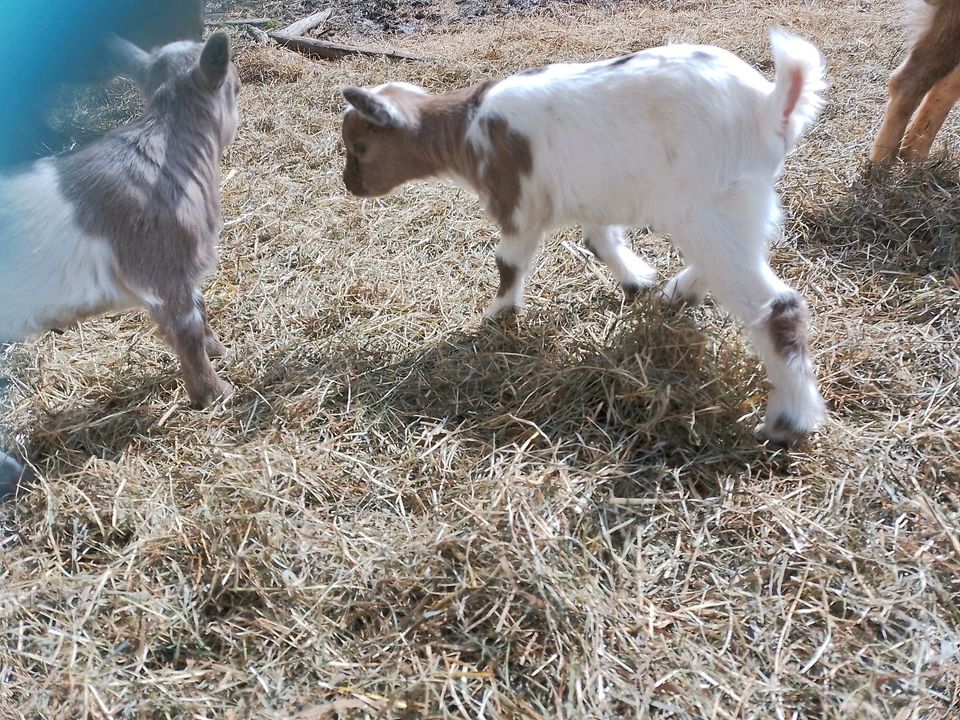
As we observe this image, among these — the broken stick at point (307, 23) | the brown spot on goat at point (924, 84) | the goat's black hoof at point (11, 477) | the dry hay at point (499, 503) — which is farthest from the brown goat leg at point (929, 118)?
the broken stick at point (307, 23)

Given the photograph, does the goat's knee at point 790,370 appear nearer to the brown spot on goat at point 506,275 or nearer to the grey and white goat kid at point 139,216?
the brown spot on goat at point 506,275

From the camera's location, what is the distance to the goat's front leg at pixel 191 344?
296 cm

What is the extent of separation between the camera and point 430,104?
3.38 metres

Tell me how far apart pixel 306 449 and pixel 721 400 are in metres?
1.65

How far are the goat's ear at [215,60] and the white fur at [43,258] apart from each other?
708mm

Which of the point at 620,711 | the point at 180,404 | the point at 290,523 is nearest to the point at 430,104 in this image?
the point at 180,404

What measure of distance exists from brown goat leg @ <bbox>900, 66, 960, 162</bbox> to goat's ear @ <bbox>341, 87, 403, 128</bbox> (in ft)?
10.3

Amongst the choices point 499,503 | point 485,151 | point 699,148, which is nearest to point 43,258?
point 485,151

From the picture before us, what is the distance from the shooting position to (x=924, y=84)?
4199mm

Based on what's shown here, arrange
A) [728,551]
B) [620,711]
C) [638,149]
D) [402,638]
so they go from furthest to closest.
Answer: [638,149]
[728,551]
[402,638]
[620,711]

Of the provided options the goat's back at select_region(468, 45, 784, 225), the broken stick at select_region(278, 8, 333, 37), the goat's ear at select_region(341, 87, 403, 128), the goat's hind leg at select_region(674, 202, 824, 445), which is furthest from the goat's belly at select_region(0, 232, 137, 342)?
the broken stick at select_region(278, 8, 333, 37)

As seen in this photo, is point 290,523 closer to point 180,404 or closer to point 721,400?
point 180,404

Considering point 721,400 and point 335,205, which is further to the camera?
point 335,205

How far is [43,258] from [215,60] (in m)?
1.03
